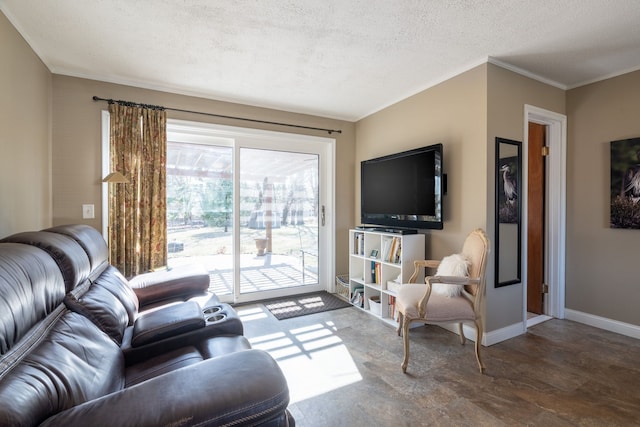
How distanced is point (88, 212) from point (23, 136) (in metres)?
0.89

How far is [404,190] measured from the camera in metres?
3.19

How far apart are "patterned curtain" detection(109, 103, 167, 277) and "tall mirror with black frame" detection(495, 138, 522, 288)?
3247 mm

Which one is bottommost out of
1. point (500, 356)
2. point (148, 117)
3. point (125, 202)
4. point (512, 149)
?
point (500, 356)

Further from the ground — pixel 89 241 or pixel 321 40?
pixel 321 40

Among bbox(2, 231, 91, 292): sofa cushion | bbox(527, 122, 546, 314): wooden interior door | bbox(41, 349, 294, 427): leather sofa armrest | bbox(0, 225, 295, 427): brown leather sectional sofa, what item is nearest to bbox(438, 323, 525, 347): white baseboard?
bbox(527, 122, 546, 314): wooden interior door

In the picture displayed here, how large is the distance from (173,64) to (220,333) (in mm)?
2338

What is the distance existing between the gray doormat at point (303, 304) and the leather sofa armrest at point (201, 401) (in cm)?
232

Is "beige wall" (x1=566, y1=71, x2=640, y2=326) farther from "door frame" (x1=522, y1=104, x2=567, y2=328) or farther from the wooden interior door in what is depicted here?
the wooden interior door

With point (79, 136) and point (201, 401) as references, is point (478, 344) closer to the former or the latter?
point (201, 401)

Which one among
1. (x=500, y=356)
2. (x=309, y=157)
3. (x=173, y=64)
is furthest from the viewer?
(x=309, y=157)

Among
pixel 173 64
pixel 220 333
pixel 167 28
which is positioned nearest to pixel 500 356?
pixel 220 333

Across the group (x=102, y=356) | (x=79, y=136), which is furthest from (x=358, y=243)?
(x=79, y=136)

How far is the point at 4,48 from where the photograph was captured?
1.89m

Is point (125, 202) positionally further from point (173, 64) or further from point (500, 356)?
point (500, 356)
